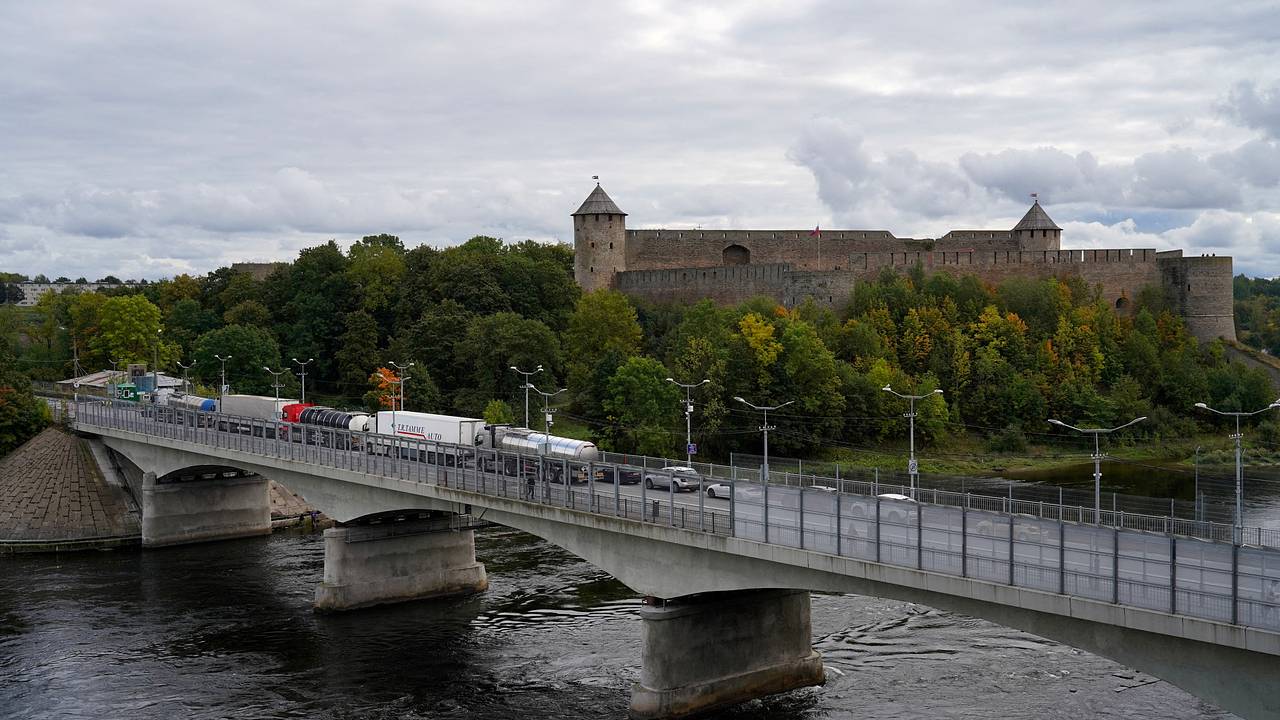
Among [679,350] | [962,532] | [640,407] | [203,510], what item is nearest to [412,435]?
[203,510]

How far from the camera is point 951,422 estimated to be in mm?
87875

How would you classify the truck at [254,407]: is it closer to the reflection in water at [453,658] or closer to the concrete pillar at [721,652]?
the reflection in water at [453,658]

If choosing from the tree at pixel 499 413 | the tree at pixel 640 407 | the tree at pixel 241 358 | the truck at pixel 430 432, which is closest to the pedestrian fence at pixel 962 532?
the truck at pixel 430 432

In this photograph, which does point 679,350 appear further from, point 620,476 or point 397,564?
point 620,476

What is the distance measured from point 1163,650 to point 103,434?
55619 millimetres

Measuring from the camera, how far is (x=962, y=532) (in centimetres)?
2642

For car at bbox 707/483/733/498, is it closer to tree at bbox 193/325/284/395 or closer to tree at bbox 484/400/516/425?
tree at bbox 484/400/516/425

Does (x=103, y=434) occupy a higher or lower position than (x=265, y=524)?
higher

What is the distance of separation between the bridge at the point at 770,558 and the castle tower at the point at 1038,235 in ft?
236

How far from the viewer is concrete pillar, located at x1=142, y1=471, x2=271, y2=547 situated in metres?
60.2

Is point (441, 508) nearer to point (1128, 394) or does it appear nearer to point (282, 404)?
point (282, 404)

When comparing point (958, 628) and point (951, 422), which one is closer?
point (958, 628)

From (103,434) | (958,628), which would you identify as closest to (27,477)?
(103,434)

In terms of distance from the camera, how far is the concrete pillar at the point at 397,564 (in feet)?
152
